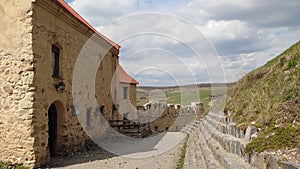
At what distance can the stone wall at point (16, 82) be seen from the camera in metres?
8.62

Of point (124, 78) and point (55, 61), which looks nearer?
point (55, 61)

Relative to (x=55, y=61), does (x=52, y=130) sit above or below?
below

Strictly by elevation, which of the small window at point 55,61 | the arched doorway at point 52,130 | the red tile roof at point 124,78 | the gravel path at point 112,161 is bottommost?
the gravel path at point 112,161

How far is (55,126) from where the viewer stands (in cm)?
1105

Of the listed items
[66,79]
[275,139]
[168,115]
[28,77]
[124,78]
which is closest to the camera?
[275,139]

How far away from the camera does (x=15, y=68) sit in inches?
350

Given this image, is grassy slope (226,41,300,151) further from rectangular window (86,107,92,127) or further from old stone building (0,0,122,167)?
rectangular window (86,107,92,127)

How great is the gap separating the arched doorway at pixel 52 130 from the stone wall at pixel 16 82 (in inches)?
87.3

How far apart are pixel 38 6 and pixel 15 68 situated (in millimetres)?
2236

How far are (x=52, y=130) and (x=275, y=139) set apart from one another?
9076 mm

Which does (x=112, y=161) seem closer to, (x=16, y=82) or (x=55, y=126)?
(x=55, y=126)

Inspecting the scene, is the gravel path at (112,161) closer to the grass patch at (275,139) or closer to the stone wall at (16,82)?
the stone wall at (16,82)

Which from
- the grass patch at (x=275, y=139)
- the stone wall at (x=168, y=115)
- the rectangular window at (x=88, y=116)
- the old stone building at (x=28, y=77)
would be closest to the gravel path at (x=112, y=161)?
the old stone building at (x=28, y=77)

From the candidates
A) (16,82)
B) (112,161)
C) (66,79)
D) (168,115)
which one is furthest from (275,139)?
(168,115)
